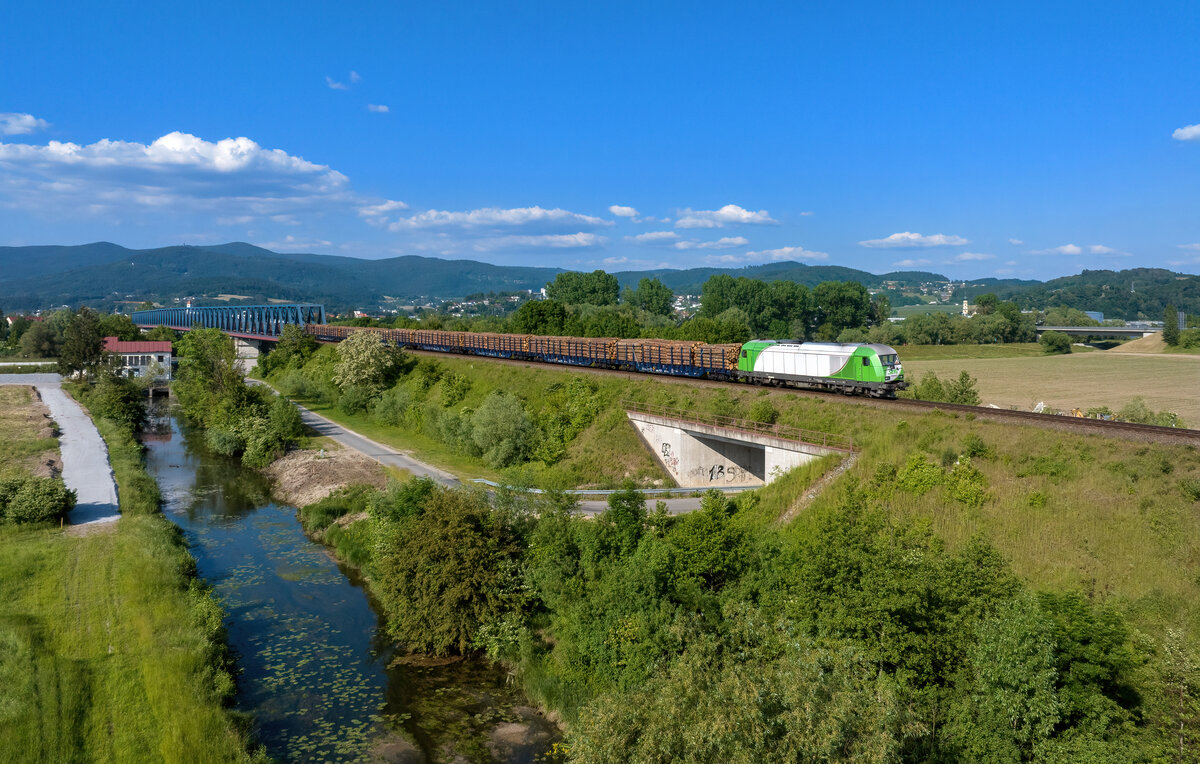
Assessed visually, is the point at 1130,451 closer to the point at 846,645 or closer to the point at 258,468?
the point at 846,645

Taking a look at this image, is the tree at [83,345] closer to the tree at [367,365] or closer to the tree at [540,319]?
the tree at [367,365]

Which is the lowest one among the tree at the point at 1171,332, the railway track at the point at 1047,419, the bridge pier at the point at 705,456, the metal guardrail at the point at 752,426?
the bridge pier at the point at 705,456

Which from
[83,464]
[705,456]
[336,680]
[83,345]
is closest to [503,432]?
[705,456]

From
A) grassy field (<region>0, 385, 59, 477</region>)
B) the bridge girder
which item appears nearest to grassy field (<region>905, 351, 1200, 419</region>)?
grassy field (<region>0, 385, 59, 477</region>)

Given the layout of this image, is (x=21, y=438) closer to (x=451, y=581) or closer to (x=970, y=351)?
(x=451, y=581)

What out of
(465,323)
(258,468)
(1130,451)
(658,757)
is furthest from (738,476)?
(465,323)

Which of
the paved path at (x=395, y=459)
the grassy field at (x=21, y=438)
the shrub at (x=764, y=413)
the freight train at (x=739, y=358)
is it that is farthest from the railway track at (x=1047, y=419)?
the grassy field at (x=21, y=438)
